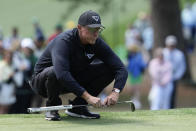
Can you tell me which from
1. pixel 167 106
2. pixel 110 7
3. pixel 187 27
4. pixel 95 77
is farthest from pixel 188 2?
pixel 95 77

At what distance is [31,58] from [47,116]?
24.2ft

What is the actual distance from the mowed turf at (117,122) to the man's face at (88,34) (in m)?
1.00

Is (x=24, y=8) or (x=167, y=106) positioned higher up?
(x=24, y=8)

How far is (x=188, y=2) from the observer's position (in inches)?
1092

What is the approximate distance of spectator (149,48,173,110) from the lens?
16594mm

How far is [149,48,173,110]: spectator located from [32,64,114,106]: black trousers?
7.48 meters

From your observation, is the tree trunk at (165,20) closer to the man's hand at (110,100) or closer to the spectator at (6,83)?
the spectator at (6,83)

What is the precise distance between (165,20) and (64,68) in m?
13.1

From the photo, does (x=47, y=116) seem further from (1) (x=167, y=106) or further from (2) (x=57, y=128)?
(1) (x=167, y=106)

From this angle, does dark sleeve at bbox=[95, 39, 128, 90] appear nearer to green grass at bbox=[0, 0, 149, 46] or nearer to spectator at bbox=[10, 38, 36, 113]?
spectator at bbox=[10, 38, 36, 113]

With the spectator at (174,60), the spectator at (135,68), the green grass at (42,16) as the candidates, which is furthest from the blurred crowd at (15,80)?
the green grass at (42,16)

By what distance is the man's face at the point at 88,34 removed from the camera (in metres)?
8.73

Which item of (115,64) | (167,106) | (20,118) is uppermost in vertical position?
(115,64)

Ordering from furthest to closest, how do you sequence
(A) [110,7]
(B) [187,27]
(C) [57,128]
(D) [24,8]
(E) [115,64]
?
(D) [24,8], (B) [187,27], (A) [110,7], (E) [115,64], (C) [57,128]
